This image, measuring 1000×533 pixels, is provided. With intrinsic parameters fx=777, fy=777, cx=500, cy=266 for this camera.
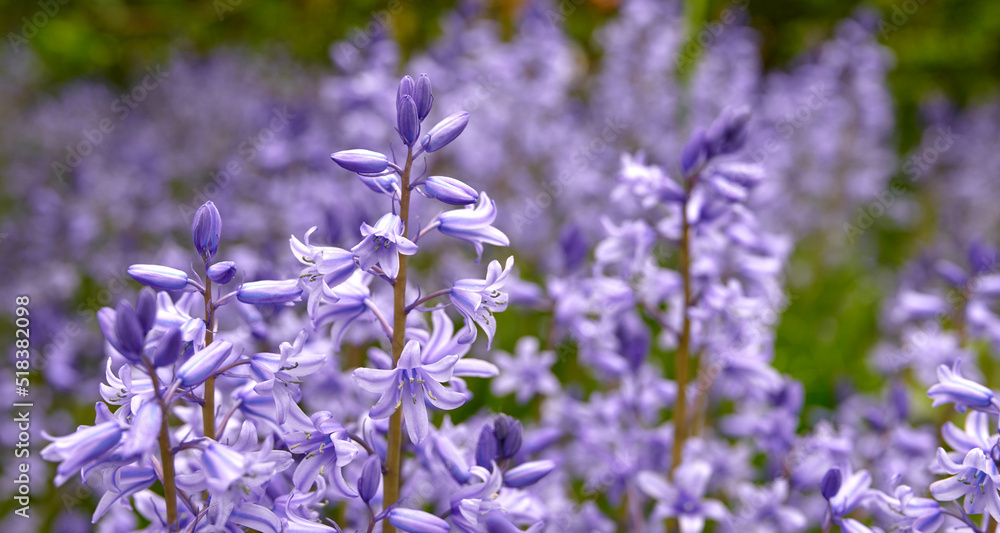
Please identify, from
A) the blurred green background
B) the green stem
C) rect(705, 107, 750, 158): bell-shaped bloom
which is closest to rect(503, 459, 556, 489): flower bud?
the green stem

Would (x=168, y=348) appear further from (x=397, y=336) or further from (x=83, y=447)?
(x=397, y=336)

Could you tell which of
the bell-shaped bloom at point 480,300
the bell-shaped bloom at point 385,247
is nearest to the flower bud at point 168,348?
the bell-shaped bloom at point 385,247

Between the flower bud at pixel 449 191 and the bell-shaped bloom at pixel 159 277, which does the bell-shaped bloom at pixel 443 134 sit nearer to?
the flower bud at pixel 449 191

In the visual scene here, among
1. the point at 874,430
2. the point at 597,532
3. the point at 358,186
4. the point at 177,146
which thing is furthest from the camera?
the point at 177,146

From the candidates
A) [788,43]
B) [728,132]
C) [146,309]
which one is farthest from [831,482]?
[788,43]

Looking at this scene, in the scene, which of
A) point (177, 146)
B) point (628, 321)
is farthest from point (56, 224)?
point (628, 321)

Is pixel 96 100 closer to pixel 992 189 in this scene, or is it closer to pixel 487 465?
pixel 487 465

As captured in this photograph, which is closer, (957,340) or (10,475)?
(957,340)
